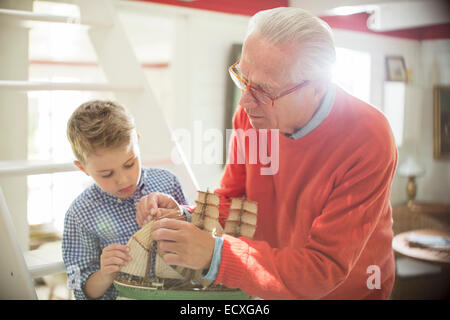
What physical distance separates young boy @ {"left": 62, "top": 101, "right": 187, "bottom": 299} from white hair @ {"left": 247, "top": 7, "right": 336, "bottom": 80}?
1.06 feet

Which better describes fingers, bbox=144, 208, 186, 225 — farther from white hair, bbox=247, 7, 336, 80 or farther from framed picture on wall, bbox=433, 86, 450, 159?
Result: framed picture on wall, bbox=433, 86, 450, 159

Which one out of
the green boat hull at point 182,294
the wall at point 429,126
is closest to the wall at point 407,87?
the wall at point 429,126

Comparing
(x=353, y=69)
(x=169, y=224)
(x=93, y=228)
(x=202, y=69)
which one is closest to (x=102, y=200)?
(x=93, y=228)

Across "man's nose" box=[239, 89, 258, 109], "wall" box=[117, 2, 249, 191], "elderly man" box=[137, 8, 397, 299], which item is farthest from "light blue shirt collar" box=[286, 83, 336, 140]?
"wall" box=[117, 2, 249, 191]

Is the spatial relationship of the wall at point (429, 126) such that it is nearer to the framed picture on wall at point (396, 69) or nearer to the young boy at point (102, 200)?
the framed picture on wall at point (396, 69)

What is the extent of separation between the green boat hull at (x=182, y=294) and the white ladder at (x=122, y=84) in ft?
0.86

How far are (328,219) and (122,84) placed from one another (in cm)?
73

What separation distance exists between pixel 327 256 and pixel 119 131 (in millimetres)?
443

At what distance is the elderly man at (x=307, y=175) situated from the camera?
0.72 meters

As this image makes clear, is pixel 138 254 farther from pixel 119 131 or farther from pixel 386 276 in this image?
pixel 386 276

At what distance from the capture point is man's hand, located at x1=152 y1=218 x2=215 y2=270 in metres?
0.75

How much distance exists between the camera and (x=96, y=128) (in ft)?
2.67

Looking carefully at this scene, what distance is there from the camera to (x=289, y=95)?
0.75m
